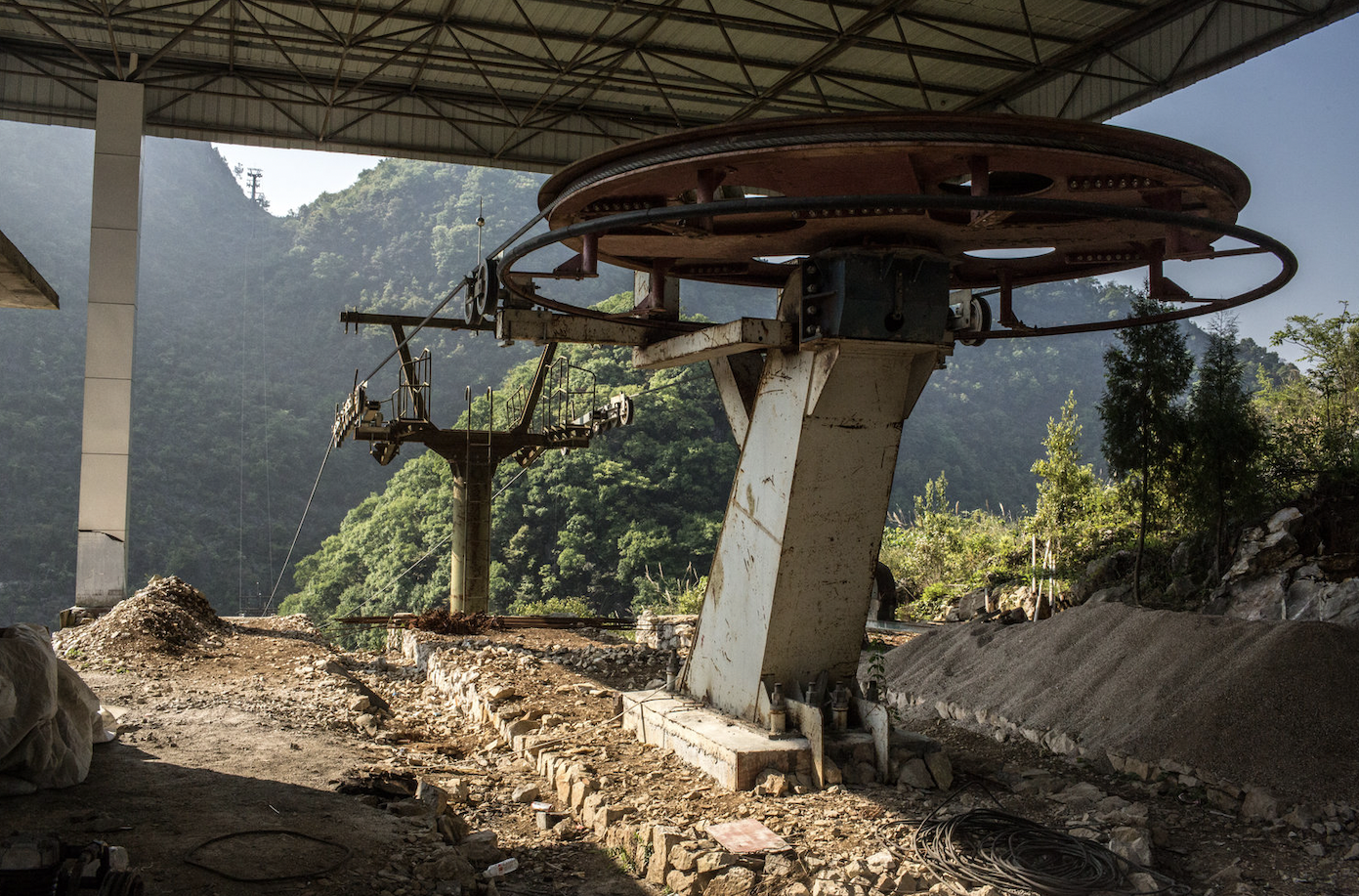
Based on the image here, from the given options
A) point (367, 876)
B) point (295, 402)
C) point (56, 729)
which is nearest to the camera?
point (367, 876)

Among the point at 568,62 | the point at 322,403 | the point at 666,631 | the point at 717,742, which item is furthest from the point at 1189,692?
the point at 322,403

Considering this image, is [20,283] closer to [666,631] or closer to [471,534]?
[666,631]

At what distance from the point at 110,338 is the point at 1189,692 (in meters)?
14.4

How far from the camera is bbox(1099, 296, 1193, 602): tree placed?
12.0 metres

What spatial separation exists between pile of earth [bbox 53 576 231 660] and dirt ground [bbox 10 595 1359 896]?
1.56 metres

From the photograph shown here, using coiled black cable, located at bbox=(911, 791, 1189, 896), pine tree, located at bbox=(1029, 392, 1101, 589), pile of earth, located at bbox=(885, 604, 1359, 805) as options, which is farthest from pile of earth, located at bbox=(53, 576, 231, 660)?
pine tree, located at bbox=(1029, 392, 1101, 589)

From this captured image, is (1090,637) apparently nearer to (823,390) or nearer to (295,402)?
(823,390)

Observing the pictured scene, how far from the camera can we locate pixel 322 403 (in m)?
61.6

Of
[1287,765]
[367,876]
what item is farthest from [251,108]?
[1287,765]

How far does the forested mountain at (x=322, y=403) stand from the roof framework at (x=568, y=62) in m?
22.0

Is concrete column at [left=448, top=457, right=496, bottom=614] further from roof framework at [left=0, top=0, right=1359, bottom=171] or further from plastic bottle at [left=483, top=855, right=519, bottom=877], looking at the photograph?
plastic bottle at [left=483, top=855, right=519, bottom=877]

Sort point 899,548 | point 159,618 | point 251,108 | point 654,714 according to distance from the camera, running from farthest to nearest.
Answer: point 899,548 → point 251,108 → point 159,618 → point 654,714

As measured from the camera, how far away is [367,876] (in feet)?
13.9

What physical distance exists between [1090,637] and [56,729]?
7366 mm
